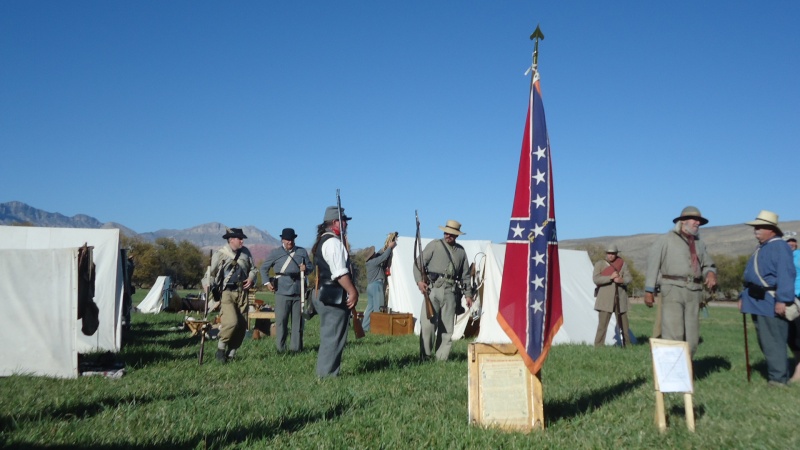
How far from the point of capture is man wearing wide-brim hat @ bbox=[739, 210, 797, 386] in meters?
7.31

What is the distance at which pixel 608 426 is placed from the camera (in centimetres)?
510

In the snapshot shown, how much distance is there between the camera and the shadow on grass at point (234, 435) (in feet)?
13.6

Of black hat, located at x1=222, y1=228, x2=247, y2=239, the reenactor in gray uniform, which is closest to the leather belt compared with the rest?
the reenactor in gray uniform

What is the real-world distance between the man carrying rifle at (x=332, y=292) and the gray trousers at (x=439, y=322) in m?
2.02

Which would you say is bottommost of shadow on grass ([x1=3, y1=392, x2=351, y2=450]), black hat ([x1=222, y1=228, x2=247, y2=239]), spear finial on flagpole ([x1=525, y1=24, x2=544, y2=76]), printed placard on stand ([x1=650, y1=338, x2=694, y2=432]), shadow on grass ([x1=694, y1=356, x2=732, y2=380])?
shadow on grass ([x1=694, y1=356, x2=732, y2=380])

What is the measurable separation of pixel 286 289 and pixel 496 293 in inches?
210

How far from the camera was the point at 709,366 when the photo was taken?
31.1 ft

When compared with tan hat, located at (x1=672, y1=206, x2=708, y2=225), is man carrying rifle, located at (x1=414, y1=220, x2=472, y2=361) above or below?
below

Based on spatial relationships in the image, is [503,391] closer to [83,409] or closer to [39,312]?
[83,409]

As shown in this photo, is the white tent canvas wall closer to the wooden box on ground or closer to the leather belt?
the wooden box on ground

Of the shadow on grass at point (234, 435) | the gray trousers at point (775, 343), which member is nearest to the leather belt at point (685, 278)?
Answer: the gray trousers at point (775, 343)

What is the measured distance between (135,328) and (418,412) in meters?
10.9

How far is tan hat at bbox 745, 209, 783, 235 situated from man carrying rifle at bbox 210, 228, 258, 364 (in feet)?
21.7

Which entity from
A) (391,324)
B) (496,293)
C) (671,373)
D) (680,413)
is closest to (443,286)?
(680,413)
